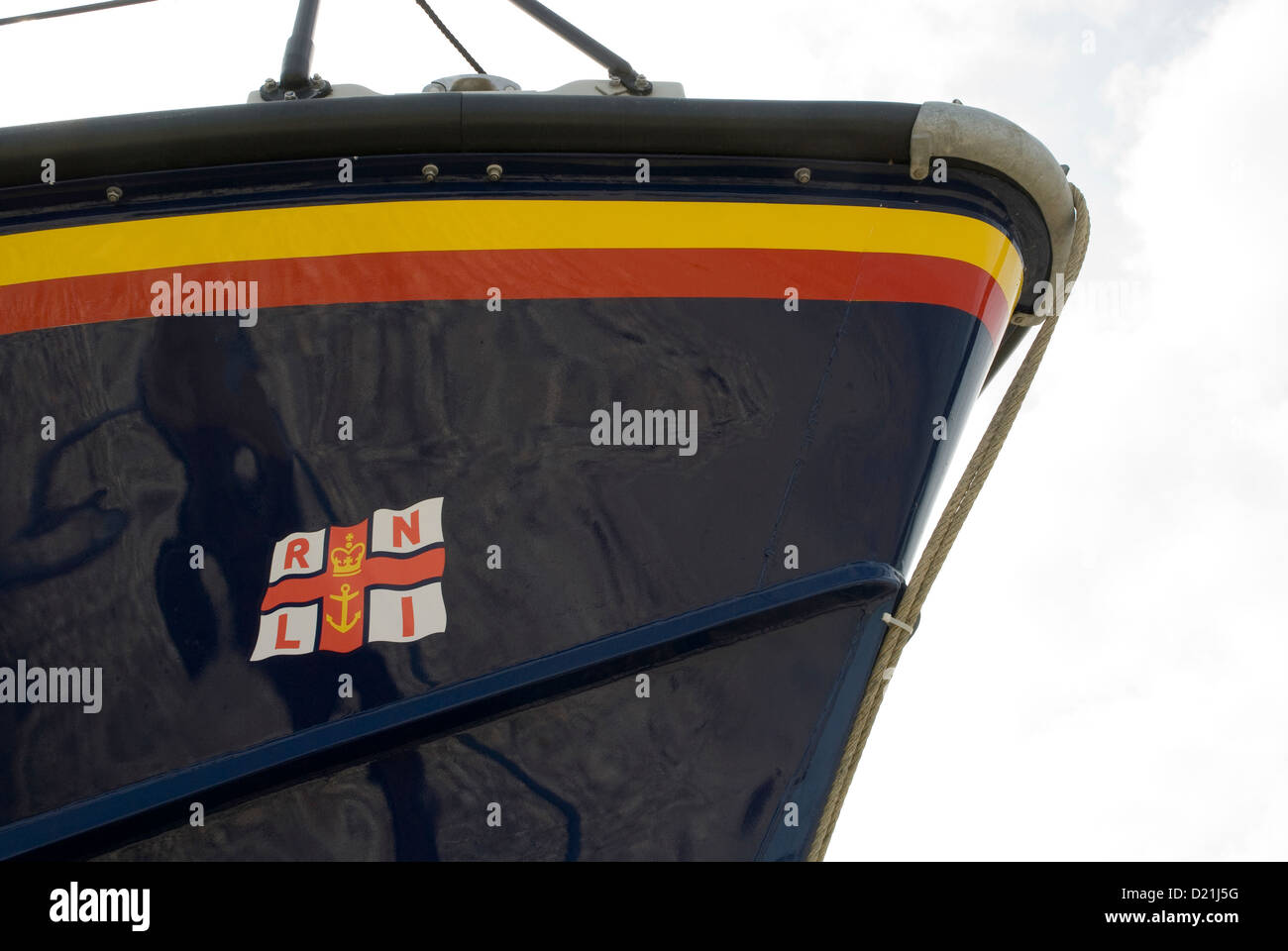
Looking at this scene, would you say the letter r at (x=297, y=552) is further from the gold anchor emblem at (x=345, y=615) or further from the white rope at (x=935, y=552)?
the white rope at (x=935, y=552)

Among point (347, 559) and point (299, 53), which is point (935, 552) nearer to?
point (347, 559)

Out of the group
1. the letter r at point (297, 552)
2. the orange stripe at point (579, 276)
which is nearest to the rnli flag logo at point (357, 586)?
the letter r at point (297, 552)

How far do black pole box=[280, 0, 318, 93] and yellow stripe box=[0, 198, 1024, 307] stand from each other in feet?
1.09

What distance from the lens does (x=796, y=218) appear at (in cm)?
290

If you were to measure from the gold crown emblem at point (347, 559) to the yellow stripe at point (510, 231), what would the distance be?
0.57 meters

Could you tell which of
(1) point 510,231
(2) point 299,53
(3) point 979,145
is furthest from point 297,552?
(3) point 979,145

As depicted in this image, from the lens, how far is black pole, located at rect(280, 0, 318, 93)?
3.13 metres

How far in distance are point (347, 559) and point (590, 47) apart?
1240mm

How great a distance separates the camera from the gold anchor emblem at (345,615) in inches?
106

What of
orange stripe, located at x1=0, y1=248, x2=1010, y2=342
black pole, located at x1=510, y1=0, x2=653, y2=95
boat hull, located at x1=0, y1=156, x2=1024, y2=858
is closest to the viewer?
boat hull, located at x1=0, y1=156, x2=1024, y2=858

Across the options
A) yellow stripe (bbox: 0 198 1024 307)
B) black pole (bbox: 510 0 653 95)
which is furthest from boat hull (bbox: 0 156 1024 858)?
black pole (bbox: 510 0 653 95)

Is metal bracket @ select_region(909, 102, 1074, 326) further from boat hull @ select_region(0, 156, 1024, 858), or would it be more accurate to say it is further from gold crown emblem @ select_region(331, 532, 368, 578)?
gold crown emblem @ select_region(331, 532, 368, 578)
